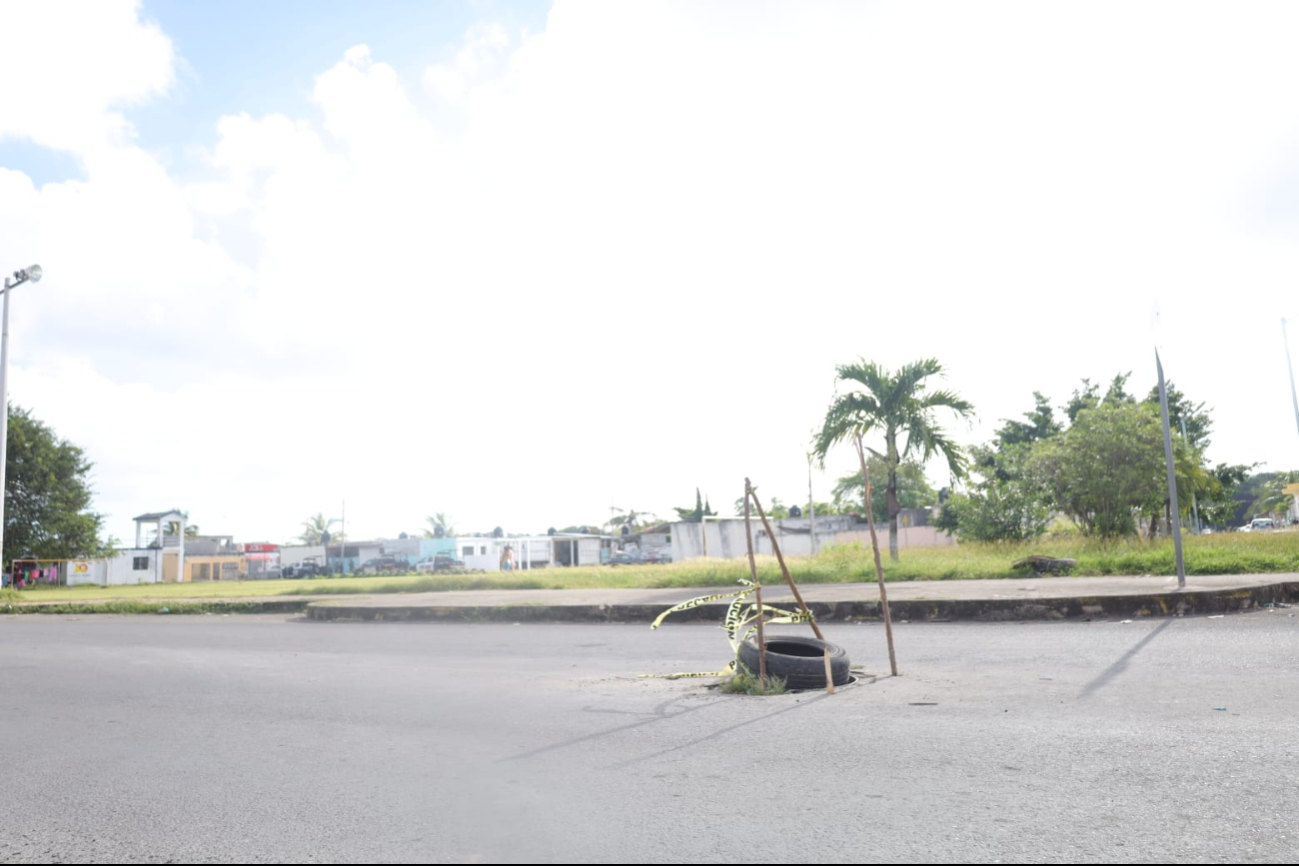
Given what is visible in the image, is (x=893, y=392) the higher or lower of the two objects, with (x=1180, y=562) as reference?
higher

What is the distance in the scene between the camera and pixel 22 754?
5750 millimetres

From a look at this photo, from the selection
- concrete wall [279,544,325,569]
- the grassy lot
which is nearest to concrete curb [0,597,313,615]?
the grassy lot

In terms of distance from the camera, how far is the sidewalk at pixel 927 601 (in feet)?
33.9

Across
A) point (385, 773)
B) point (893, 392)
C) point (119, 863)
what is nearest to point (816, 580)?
point (893, 392)

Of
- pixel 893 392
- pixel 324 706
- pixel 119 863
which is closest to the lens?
pixel 119 863

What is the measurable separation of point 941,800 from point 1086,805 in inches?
23.2

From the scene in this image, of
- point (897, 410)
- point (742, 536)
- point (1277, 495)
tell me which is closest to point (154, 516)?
point (742, 536)

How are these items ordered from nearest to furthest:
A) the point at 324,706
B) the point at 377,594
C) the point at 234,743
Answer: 1. the point at 234,743
2. the point at 324,706
3. the point at 377,594

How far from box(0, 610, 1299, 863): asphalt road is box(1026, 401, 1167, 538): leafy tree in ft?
35.5

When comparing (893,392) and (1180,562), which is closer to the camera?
(1180,562)

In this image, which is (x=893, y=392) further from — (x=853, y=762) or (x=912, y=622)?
(x=853, y=762)

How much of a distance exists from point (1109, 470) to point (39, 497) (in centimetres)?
4767

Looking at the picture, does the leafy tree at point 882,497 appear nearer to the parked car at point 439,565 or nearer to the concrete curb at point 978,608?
the concrete curb at point 978,608

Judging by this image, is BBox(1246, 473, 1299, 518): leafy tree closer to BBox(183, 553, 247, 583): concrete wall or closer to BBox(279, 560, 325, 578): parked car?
BBox(279, 560, 325, 578): parked car
